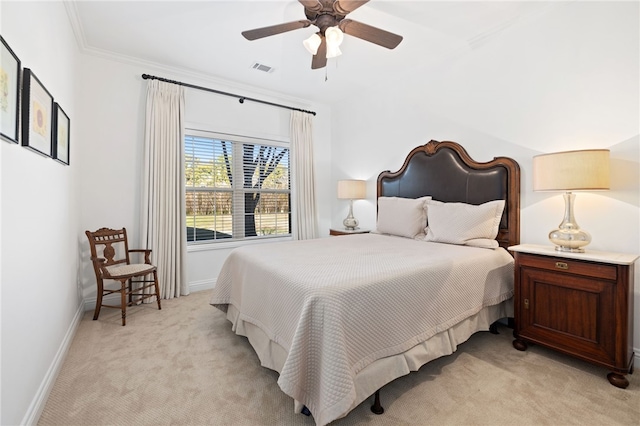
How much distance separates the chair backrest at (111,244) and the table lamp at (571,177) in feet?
12.9

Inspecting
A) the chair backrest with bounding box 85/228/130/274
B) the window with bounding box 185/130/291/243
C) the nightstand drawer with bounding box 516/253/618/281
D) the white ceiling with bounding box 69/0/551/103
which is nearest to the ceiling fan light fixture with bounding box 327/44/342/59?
the white ceiling with bounding box 69/0/551/103

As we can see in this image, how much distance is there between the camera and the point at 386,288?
1.64 m

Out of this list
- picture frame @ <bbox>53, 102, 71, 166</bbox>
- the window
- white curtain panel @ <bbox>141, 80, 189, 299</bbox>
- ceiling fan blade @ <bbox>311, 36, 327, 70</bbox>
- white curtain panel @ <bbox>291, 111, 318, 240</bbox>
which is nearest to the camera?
picture frame @ <bbox>53, 102, 71, 166</bbox>

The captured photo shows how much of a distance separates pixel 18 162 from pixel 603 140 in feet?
12.2

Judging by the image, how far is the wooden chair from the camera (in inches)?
109

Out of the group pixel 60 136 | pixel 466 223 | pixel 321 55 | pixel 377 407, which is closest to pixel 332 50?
pixel 321 55

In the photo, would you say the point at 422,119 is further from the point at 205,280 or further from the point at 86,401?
the point at 86,401

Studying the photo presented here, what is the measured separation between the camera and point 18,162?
141 cm

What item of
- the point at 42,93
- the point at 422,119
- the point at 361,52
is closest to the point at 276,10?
the point at 361,52

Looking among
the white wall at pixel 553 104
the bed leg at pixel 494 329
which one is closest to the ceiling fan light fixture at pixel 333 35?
the white wall at pixel 553 104

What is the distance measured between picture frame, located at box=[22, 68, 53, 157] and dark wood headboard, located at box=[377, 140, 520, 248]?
Result: 332cm

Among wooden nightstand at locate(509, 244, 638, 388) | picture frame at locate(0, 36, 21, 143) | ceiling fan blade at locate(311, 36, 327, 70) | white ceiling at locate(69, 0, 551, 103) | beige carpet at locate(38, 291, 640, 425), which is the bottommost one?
beige carpet at locate(38, 291, 640, 425)

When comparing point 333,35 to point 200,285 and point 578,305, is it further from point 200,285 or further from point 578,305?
point 200,285

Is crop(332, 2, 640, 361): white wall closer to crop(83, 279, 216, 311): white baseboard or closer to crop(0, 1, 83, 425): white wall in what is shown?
crop(83, 279, 216, 311): white baseboard
